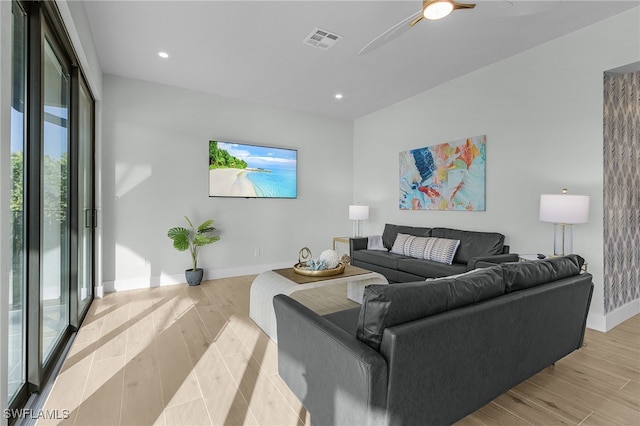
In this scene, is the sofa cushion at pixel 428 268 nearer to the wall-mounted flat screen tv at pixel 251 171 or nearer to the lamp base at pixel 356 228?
the lamp base at pixel 356 228

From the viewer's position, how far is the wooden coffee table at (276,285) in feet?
8.60

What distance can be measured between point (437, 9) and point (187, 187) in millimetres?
3798

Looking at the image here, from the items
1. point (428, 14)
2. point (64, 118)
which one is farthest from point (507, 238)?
point (64, 118)

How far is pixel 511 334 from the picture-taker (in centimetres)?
160

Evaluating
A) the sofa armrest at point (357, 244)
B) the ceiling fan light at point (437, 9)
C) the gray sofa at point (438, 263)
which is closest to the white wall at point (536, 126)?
the gray sofa at point (438, 263)

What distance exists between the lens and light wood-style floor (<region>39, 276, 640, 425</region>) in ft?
5.49

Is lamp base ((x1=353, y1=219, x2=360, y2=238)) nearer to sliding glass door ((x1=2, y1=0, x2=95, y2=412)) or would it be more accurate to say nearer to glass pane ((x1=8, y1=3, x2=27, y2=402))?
sliding glass door ((x1=2, y1=0, x2=95, y2=412))

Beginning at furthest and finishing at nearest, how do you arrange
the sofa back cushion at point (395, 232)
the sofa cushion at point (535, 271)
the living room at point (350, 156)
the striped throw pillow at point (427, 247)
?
1. the sofa back cushion at point (395, 232)
2. the striped throw pillow at point (427, 247)
3. the living room at point (350, 156)
4. the sofa cushion at point (535, 271)

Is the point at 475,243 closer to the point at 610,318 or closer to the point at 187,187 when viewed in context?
the point at 610,318

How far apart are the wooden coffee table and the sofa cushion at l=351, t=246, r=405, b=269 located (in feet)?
3.29

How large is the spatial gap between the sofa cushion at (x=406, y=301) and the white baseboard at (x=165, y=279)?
3.78 meters

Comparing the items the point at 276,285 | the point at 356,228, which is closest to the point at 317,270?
the point at 276,285

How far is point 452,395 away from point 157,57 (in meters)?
4.19

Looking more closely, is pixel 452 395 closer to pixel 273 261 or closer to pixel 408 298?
pixel 408 298
